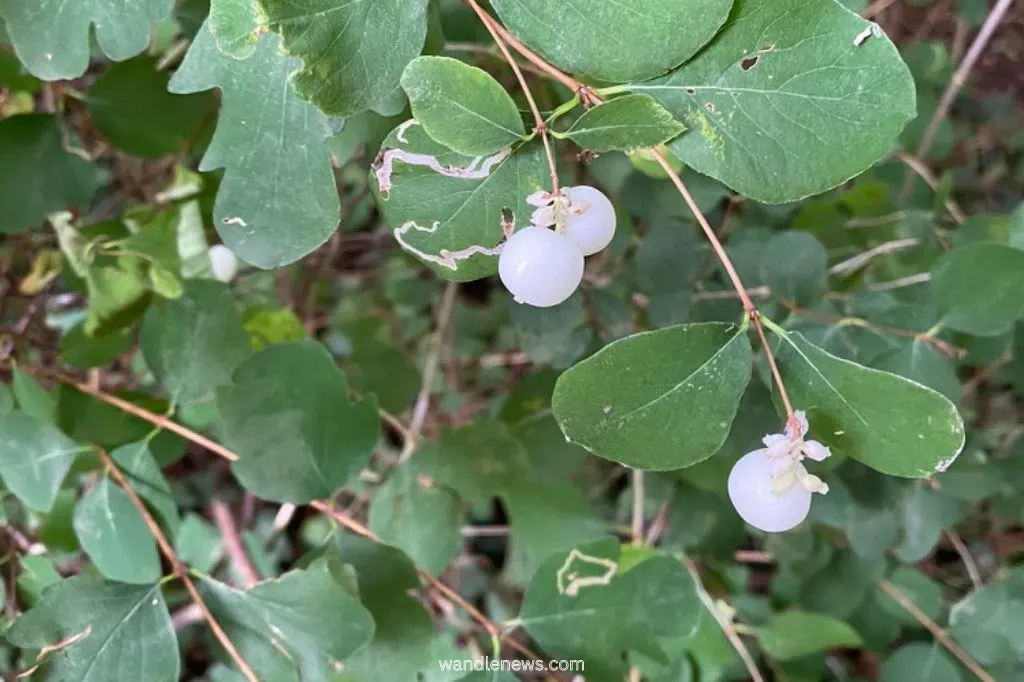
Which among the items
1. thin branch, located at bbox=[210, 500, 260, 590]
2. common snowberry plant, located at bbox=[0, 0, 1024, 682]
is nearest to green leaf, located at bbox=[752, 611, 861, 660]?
common snowberry plant, located at bbox=[0, 0, 1024, 682]

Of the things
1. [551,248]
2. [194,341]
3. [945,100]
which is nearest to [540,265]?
[551,248]

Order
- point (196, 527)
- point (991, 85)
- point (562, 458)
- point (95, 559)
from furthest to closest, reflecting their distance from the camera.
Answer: point (991, 85) < point (196, 527) < point (562, 458) < point (95, 559)

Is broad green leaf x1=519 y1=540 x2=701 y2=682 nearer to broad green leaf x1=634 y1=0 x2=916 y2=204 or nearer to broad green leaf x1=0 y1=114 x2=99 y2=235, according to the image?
broad green leaf x1=634 y1=0 x2=916 y2=204

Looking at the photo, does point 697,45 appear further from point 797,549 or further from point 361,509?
point 361,509

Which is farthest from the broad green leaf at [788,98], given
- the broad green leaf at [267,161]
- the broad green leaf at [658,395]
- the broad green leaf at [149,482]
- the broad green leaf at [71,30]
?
the broad green leaf at [149,482]

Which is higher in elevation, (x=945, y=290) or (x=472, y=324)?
(x=945, y=290)

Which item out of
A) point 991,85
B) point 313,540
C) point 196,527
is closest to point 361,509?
point 313,540

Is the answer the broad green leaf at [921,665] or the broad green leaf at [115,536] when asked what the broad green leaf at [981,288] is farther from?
the broad green leaf at [115,536]
